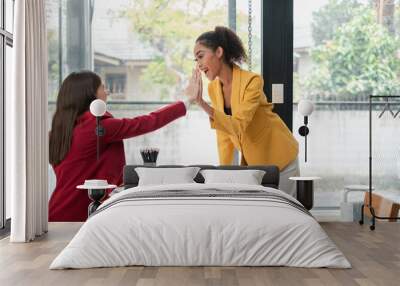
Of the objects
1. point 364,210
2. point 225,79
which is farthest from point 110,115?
point 364,210

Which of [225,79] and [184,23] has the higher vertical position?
[184,23]

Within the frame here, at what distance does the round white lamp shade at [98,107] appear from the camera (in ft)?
18.8

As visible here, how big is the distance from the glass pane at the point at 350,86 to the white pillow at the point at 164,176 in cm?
131

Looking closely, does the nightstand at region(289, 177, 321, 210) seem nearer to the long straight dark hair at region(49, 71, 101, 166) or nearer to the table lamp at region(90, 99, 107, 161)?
the table lamp at region(90, 99, 107, 161)

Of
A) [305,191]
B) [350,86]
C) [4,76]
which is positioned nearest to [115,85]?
[4,76]

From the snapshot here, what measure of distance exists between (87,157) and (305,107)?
2.06 metres

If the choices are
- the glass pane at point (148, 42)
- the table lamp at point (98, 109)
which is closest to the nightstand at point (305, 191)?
the glass pane at point (148, 42)

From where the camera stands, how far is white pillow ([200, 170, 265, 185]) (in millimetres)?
5684

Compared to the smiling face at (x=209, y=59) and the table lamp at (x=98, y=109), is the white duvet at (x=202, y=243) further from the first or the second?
the smiling face at (x=209, y=59)

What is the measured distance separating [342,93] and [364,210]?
1.15 m

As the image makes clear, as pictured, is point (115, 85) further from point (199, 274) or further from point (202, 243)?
point (199, 274)

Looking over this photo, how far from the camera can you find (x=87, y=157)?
6.09 m

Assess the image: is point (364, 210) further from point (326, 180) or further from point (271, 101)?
point (271, 101)

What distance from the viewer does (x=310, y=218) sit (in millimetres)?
4262
